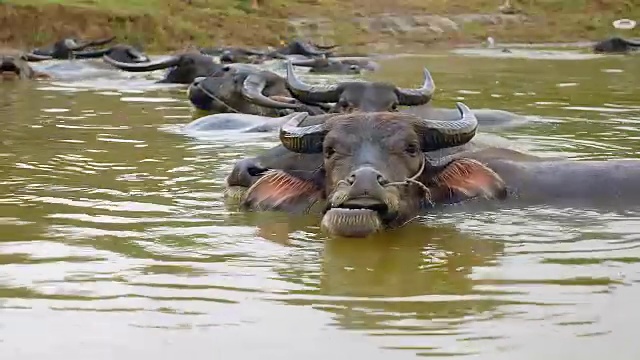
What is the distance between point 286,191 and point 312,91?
2.35m

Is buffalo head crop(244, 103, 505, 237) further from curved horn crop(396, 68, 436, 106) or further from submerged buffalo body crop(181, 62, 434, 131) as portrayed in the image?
curved horn crop(396, 68, 436, 106)

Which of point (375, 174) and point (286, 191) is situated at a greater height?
point (375, 174)

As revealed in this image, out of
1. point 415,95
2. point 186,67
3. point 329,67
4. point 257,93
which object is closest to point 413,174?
point 415,95

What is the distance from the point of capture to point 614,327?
3057 millimetres

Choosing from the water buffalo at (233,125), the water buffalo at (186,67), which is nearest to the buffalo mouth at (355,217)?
the water buffalo at (233,125)

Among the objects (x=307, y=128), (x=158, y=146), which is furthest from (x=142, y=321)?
(x=158, y=146)

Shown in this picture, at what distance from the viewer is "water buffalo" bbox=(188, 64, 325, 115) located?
34.1 feet

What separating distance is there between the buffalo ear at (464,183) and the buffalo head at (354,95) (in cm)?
198

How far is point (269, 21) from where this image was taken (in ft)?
113

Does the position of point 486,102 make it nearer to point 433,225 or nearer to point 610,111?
point 610,111

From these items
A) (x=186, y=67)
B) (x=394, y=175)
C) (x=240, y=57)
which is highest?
(x=394, y=175)

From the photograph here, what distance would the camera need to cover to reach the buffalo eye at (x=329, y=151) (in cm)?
503

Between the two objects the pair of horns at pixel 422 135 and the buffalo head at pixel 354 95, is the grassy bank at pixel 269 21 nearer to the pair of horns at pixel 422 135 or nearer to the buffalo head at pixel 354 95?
the buffalo head at pixel 354 95

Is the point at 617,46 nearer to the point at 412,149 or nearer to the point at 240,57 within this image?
the point at 240,57
